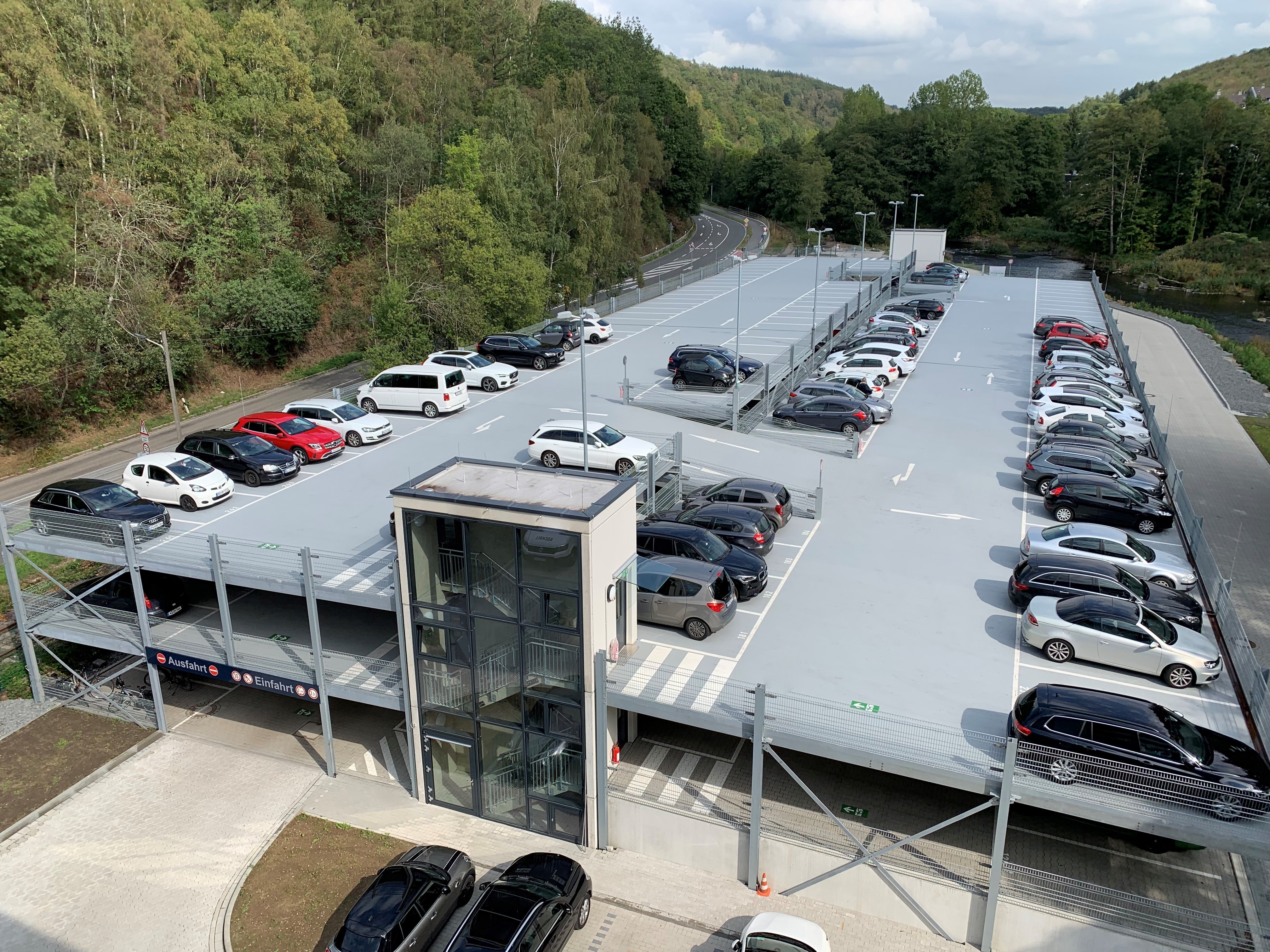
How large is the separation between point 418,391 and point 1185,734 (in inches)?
957

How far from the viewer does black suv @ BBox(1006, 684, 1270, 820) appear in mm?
12766

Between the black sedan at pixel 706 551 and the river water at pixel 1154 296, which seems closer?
the black sedan at pixel 706 551

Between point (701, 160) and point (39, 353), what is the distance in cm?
7915

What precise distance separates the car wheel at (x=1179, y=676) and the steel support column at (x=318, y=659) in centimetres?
1576

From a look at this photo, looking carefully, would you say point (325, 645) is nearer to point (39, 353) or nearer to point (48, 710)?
point (48, 710)

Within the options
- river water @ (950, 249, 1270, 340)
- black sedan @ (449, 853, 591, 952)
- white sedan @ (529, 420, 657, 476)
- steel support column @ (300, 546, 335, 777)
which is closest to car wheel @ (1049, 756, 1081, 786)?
black sedan @ (449, 853, 591, 952)

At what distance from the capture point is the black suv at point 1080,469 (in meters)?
24.5

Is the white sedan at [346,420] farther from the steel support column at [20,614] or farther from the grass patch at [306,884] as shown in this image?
the grass patch at [306,884]

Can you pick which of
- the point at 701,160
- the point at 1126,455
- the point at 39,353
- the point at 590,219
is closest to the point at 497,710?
the point at 1126,455

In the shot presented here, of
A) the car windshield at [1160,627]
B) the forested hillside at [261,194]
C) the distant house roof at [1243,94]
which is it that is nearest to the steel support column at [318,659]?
the car windshield at [1160,627]

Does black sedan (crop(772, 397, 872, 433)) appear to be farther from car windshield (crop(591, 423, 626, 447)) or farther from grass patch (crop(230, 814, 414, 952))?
grass patch (crop(230, 814, 414, 952))

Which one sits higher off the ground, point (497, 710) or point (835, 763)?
point (497, 710)

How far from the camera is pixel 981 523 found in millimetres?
23016

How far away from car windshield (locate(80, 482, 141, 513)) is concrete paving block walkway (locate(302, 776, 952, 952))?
9462 mm
